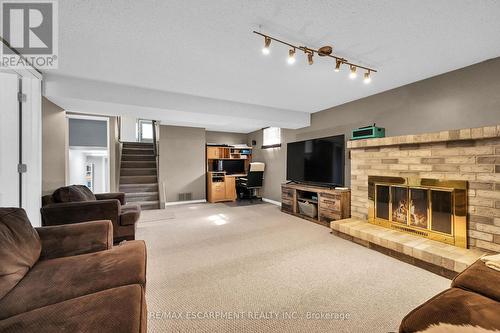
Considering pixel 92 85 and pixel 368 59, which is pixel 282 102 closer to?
pixel 368 59

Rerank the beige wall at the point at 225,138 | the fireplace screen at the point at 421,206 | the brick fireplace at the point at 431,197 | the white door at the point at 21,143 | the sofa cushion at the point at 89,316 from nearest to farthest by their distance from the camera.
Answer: the sofa cushion at the point at 89,316 → the white door at the point at 21,143 → the brick fireplace at the point at 431,197 → the fireplace screen at the point at 421,206 → the beige wall at the point at 225,138

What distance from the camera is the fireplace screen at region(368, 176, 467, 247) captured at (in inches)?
92.6

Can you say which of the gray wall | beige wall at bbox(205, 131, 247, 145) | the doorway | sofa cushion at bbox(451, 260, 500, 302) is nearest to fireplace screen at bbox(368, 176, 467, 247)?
the gray wall

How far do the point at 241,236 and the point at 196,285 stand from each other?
4.45 feet

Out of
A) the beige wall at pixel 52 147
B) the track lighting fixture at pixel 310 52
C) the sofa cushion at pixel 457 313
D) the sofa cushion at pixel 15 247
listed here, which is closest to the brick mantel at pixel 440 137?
the track lighting fixture at pixel 310 52

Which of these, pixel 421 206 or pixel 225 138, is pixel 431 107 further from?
pixel 225 138

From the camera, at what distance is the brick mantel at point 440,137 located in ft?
6.95

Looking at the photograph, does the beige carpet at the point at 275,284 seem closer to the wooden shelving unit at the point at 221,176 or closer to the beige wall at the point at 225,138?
the wooden shelving unit at the point at 221,176

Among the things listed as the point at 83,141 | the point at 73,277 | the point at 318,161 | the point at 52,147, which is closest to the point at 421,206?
the point at 318,161

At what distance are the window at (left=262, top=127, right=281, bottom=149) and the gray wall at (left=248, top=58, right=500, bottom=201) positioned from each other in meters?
1.65

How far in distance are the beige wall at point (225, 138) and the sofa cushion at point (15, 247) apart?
18.2ft

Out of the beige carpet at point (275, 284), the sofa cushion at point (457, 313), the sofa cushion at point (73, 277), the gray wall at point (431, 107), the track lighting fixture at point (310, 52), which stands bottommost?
the beige carpet at point (275, 284)

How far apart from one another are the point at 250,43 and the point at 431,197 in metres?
2.91

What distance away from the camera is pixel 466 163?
7.59ft
